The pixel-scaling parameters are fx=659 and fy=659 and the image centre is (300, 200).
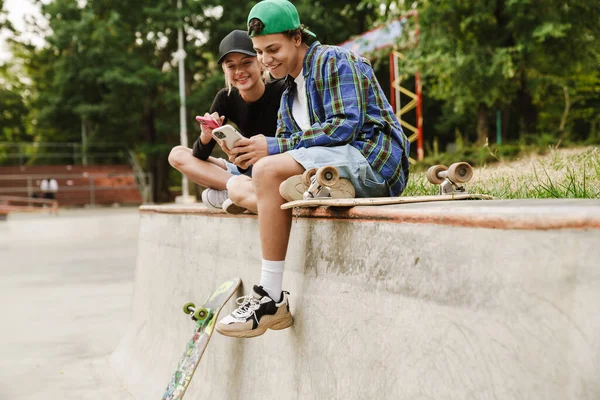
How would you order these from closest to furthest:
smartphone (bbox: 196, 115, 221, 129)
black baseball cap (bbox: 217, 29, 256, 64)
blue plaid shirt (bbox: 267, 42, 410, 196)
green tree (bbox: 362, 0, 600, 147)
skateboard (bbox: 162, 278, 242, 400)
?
blue plaid shirt (bbox: 267, 42, 410, 196), smartphone (bbox: 196, 115, 221, 129), skateboard (bbox: 162, 278, 242, 400), black baseball cap (bbox: 217, 29, 256, 64), green tree (bbox: 362, 0, 600, 147)

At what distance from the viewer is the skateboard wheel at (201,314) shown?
3.36 m

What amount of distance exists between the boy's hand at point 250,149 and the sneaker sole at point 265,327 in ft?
2.26

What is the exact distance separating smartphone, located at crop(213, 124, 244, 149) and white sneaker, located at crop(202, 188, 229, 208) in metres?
1.11

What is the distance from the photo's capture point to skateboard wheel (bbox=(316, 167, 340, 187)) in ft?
8.43

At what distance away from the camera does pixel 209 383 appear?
3.72m

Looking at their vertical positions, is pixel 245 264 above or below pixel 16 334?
above

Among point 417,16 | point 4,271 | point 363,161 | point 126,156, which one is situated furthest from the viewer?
point 126,156

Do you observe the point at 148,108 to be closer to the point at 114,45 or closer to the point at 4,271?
the point at 114,45

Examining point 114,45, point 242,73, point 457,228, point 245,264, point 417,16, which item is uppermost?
point 114,45

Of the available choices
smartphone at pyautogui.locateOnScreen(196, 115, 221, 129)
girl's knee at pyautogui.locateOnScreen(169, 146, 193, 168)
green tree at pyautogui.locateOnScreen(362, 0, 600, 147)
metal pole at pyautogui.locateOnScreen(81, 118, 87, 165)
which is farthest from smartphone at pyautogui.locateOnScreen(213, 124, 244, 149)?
metal pole at pyautogui.locateOnScreen(81, 118, 87, 165)

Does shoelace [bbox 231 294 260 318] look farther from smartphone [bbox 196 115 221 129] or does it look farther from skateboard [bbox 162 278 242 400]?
smartphone [bbox 196 115 221 129]

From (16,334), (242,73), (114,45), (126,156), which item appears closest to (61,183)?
(126,156)

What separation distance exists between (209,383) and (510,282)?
8.00ft

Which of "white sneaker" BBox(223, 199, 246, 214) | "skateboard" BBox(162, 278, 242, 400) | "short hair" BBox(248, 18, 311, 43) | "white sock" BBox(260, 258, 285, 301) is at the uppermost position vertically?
"short hair" BBox(248, 18, 311, 43)
